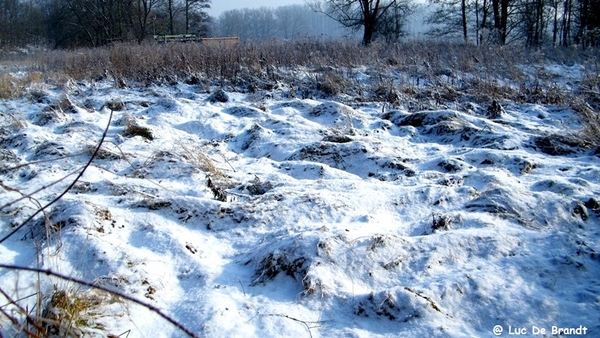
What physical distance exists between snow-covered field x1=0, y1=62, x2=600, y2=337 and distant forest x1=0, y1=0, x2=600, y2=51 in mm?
8048

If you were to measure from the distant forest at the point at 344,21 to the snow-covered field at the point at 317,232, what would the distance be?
8.05 metres

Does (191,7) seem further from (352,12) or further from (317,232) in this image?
(317,232)

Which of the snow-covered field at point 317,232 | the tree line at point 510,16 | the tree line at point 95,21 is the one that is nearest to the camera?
the snow-covered field at point 317,232

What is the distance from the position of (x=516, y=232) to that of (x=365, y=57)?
672 cm

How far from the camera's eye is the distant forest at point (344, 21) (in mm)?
15172

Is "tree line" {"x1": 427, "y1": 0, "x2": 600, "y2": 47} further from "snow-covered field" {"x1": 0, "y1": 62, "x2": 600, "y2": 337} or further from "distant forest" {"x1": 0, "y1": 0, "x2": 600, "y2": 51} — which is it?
"snow-covered field" {"x1": 0, "y1": 62, "x2": 600, "y2": 337}

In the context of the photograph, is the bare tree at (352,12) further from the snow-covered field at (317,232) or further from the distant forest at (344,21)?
the snow-covered field at (317,232)

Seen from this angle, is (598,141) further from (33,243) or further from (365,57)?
(365,57)

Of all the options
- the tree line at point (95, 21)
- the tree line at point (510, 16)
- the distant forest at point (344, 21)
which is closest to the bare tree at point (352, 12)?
the distant forest at point (344, 21)

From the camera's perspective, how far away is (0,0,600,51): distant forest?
15172 millimetres

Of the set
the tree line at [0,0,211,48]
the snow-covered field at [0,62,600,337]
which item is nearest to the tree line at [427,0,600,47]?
the snow-covered field at [0,62,600,337]

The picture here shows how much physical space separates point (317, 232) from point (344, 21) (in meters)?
15.1

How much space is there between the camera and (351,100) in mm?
5727

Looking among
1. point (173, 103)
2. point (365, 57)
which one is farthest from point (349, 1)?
point (173, 103)
